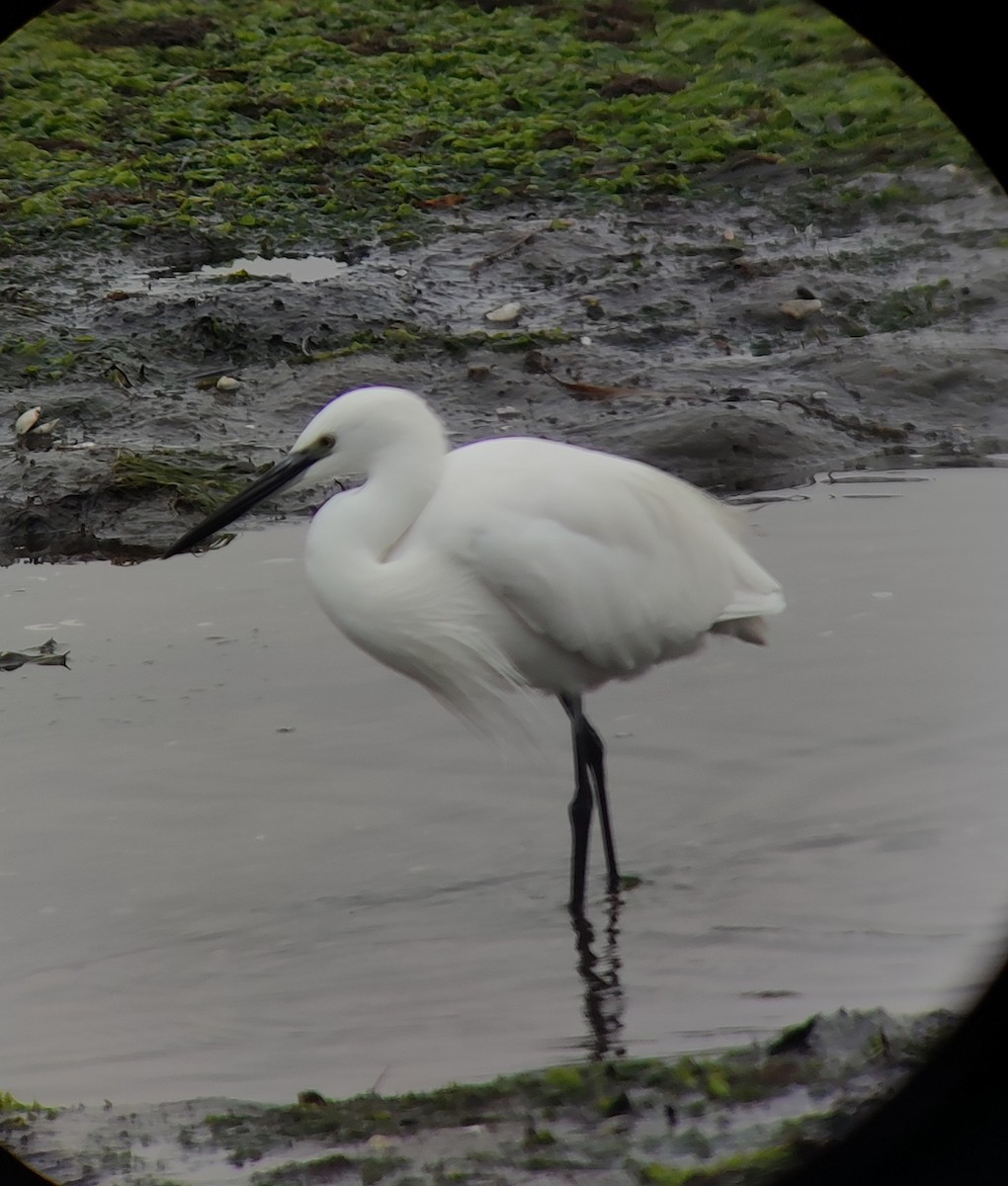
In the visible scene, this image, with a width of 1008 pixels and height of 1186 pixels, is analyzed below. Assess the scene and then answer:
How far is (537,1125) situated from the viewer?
264cm

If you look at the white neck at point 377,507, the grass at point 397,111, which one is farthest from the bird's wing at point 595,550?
the grass at point 397,111

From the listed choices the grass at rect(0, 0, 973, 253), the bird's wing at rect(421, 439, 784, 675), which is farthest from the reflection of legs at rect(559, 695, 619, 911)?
the grass at rect(0, 0, 973, 253)

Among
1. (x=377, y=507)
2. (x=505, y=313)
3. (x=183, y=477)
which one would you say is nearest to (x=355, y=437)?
(x=377, y=507)

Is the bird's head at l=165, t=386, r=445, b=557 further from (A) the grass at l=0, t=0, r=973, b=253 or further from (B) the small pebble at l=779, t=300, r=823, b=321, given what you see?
(A) the grass at l=0, t=0, r=973, b=253

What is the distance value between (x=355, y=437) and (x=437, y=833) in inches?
38.8

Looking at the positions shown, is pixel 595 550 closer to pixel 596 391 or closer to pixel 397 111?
pixel 596 391

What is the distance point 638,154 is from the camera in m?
8.91

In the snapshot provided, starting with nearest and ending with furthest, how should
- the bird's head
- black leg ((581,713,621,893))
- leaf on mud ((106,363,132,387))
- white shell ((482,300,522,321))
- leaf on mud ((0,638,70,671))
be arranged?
the bird's head < black leg ((581,713,621,893)) < leaf on mud ((0,638,70,671)) < leaf on mud ((106,363,132,387)) < white shell ((482,300,522,321))

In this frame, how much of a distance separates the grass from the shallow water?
3606 millimetres

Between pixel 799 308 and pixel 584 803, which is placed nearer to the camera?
pixel 584 803

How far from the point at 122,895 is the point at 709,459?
305cm

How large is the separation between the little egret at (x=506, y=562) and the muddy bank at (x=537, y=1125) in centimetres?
92

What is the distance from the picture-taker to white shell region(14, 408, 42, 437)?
6.19 meters

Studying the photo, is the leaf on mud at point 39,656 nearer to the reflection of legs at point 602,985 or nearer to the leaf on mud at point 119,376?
the leaf on mud at point 119,376
